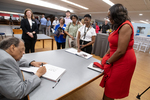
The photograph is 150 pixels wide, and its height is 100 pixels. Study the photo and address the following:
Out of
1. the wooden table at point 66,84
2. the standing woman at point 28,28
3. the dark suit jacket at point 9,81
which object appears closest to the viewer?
the dark suit jacket at point 9,81

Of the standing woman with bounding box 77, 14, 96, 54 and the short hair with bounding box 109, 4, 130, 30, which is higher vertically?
the short hair with bounding box 109, 4, 130, 30

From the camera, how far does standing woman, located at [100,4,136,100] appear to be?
875mm

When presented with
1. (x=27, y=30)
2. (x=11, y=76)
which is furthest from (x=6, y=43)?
(x=27, y=30)

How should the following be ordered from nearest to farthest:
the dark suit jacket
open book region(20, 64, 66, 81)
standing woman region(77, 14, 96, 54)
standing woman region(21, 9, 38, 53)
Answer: the dark suit jacket
open book region(20, 64, 66, 81)
standing woman region(77, 14, 96, 54)
standing woman region(21, 9, 38, 53)

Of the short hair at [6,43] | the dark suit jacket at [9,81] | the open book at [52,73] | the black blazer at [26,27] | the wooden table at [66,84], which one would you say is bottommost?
the wooden table at [66,84]

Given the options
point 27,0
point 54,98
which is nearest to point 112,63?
point 54,98

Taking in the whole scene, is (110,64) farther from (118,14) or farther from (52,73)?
(52,73)

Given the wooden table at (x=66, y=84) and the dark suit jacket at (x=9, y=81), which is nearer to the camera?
the dark suit jacket at (x=9, y=81)

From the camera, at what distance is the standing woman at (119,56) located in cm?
87

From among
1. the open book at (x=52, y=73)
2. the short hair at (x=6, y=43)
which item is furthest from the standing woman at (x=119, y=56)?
the short hair at (x=6, y=43)

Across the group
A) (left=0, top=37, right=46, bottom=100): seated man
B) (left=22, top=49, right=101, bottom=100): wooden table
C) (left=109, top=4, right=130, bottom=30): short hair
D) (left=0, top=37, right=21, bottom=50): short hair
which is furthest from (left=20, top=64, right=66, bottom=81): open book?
(left=109, top=4, right=130, bottom=30): short hair

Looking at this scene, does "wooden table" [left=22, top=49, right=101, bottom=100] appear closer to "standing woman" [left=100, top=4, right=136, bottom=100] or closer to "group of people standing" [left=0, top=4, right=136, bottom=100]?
"group of people standing" [left=0, top=4, right=136, bottom=100]

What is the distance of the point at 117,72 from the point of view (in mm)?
982

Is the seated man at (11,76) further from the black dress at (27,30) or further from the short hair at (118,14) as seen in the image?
the black dress at (27,30)
